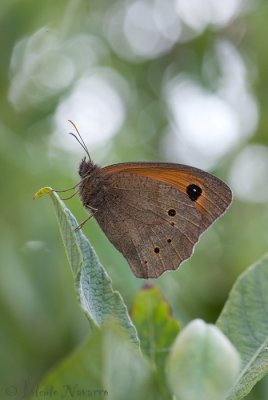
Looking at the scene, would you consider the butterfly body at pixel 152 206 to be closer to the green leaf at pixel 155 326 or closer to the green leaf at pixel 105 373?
the green leaf at pixel 155 326

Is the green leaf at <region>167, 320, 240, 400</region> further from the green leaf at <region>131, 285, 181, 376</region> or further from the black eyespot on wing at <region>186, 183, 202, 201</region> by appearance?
the black eyespot on wing at <region>186, 183, 202, 201</region>

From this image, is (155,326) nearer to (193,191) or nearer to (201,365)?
(201,365)

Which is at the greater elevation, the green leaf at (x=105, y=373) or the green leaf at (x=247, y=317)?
the green leaf at (x=105, y=373)

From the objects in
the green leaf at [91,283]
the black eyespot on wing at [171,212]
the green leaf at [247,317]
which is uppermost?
the black eyespot on wing at [171,212]

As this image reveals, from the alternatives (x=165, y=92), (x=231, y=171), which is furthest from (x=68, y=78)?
(x=231, y=171)

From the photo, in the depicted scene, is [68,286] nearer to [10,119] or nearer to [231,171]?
[10,119]

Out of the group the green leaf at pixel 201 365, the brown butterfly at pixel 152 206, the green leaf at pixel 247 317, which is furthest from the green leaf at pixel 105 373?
the brown butterfly at pixel 152 206
